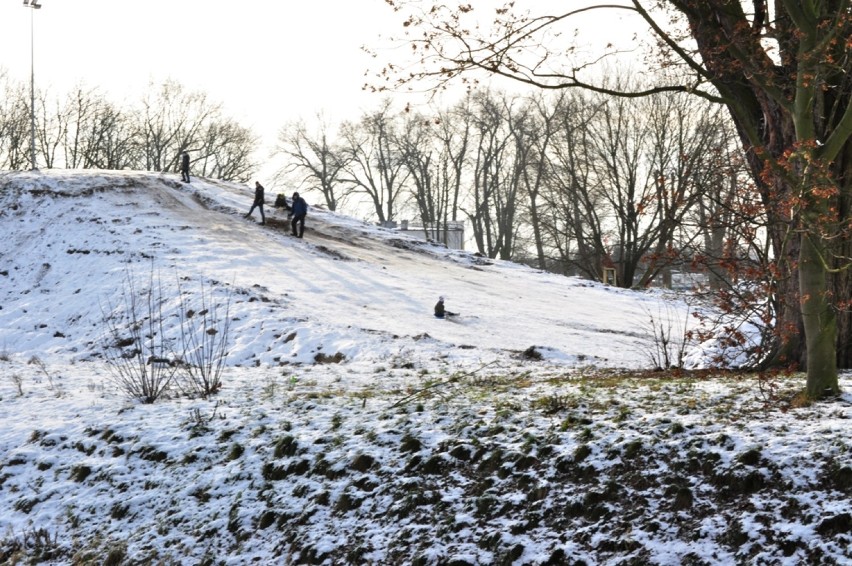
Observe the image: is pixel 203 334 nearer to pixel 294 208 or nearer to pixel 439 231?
pixel 294 208

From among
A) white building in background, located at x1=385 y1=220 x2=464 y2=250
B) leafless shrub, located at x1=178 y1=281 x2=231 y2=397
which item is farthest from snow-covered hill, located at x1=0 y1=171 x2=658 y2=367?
white building in background, located at x1=385 y1=220 x2=464 y2=250

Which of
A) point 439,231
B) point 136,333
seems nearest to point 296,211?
point 136,333

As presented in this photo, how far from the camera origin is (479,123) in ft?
174

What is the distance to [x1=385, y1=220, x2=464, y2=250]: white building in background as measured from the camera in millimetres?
57844

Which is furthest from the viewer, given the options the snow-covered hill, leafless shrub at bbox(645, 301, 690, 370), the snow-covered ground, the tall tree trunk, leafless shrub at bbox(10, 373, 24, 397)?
the snow-covered hill

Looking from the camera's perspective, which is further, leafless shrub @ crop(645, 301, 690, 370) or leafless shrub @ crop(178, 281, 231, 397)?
leafless shrub @ crop(178, 281, 231, 397)

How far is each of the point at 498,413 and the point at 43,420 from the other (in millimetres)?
5101

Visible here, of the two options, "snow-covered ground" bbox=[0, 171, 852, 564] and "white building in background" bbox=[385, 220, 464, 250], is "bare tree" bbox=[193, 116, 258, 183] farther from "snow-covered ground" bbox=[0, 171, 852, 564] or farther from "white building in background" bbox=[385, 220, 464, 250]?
"snow-covered ground" bbox=[0, 171, 852, 564]

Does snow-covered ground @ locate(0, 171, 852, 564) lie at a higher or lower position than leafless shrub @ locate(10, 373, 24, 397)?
higher

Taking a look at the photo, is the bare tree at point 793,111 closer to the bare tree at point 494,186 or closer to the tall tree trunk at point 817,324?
the tall tree trunk at point 817,324

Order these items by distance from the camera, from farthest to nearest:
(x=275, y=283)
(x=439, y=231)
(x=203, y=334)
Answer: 1. (x=439, y=231)
2. (x=275, y=283)
3. (x=203, y=334)

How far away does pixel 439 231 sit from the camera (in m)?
60.9

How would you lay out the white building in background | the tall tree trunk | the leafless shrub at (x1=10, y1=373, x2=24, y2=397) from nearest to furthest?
the tall tree trunk → the leafless shrub at (x1=10, y1=373, x2=24, y2=397) → the white building in background

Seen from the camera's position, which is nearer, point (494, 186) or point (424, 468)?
point (424, 468)
